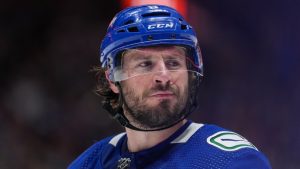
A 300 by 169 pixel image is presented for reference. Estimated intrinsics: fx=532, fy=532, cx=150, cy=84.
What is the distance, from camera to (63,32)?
4.93m

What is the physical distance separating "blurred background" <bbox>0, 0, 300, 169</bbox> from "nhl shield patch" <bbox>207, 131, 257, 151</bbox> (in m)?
2.23

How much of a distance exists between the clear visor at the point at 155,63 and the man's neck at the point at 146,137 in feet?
0.72

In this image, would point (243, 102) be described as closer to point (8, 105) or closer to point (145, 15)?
point (8, 105)

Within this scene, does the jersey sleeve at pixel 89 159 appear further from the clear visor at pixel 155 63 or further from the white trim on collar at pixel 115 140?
the clear visor at pixel 155 63

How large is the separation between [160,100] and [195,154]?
25 cm

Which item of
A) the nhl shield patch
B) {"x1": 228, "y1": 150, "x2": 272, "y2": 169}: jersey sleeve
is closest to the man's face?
the nhl shield patch

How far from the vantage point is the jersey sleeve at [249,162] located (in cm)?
184

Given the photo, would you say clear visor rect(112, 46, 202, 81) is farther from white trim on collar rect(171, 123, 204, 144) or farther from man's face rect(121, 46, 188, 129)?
white trim on collar rect(171, 123, 204, 144)

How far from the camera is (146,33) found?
84.5 inches

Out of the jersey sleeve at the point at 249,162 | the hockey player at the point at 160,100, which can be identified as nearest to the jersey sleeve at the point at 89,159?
the hockey player at the point at 160,100

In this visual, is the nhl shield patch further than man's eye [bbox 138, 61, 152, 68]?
No

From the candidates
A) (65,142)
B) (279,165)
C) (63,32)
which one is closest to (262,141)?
(279,165)

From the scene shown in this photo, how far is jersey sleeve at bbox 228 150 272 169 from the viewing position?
72.3 inches

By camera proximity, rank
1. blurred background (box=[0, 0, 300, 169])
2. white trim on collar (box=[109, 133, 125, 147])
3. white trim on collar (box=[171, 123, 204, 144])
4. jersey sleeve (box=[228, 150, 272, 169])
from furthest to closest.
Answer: blurred background (box=[0, 0, 300, 169]) < white trim on collar (box=[109, 133, 125, 147]) < white trim on collar (box=[171, 123, 204, 144]) < jersey sleeve (box=[228, 150, 272, 169])
